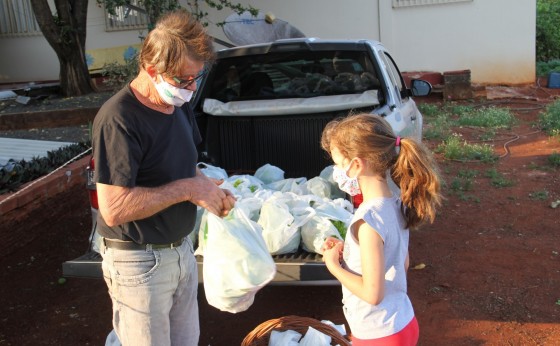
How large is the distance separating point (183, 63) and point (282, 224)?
1.56 m

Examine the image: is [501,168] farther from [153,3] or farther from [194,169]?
[194,169]

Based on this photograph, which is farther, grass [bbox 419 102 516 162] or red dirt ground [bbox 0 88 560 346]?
grass [bbox 419 102 516 162]

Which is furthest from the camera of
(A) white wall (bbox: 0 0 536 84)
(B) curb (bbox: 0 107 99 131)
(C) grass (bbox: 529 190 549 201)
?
(A) white wall (bbox: 0 0 536 84)

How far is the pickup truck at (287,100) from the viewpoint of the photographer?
496 centimetres

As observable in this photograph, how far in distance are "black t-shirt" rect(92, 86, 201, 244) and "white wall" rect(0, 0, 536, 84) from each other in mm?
10952

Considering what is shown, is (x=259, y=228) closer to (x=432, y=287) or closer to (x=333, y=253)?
(x=333, y=253)

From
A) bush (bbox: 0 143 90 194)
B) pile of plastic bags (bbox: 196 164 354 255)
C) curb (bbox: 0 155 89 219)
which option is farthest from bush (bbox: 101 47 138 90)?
pile of plastic bags (bbox: 196 164 354 255)

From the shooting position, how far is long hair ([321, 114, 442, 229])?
87.1 inches

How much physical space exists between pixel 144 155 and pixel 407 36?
1161 centimetres

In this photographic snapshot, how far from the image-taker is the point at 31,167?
18.7ft

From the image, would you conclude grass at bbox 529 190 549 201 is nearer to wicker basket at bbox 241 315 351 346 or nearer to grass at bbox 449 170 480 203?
grass at bbox 449 170 480 203

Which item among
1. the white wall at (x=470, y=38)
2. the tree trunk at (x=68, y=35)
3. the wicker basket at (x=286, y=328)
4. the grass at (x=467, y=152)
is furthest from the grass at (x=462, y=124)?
the tree trunk at (x=68, y=35)

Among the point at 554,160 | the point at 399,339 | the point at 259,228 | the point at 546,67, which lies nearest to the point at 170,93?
the point at 259,228

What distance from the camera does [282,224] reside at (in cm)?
356
